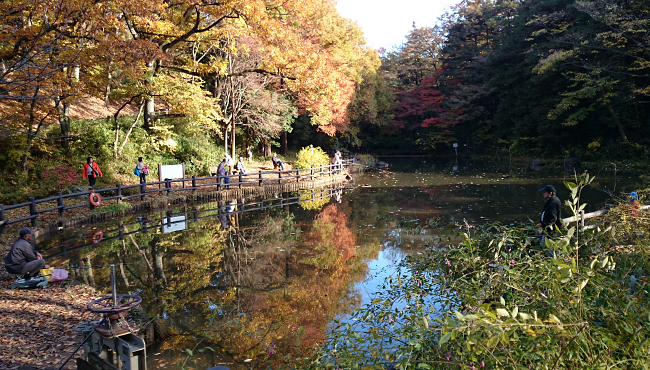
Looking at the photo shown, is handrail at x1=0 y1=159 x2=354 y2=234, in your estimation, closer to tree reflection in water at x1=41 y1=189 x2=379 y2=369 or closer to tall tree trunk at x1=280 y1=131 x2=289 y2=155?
tree reflection in water at x1=41 y1=189 x2=379 y2=369

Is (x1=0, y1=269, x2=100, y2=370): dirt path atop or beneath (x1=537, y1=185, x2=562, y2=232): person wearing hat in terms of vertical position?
beneath

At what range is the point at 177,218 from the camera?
14898 mm

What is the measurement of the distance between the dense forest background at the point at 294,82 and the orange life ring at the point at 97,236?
389 centimetres

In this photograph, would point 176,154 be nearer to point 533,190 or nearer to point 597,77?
point 533,190

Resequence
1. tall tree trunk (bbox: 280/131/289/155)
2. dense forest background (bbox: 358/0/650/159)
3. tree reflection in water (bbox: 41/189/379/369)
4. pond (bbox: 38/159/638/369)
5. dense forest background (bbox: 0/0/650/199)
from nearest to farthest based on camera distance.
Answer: tree reflection in water (bbox: 41/189/379/369) < pond (bbox: 38/159/638/369) < dense forest background (bbox: 0/0/650/199) < dense forest background (bbox: 358/0/650/159) < tall tree trunk (bbox: 280/131/289/155)

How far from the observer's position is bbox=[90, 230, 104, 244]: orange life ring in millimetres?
11489

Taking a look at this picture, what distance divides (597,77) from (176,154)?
28263 millimetres

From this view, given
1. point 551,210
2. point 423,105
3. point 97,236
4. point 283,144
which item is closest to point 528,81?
point 423,105

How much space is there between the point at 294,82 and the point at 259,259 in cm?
1157

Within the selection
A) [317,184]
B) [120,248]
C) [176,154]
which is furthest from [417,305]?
[176,154]

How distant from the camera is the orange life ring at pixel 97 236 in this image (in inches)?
452

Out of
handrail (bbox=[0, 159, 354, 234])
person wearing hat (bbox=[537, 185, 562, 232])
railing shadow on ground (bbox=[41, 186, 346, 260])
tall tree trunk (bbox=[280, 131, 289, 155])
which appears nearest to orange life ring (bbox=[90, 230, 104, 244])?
railing shadow on ground (bbox=[41, 186, 346, 260])

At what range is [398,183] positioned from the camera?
24.4 m

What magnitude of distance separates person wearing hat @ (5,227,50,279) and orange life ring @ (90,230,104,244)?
13.0ft
